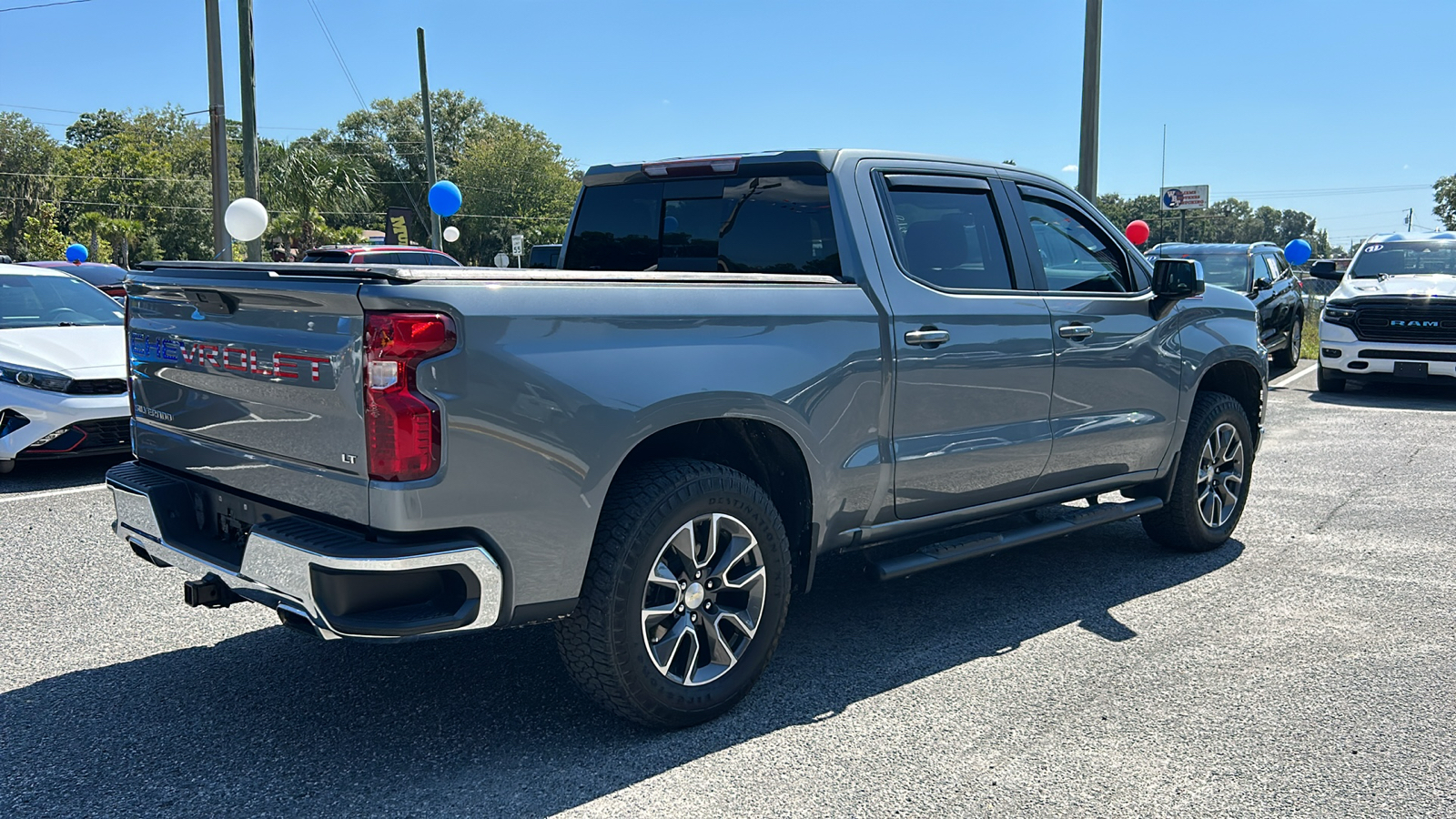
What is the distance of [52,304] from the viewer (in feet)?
28.1

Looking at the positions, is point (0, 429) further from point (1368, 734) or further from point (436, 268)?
point (1368, 734)

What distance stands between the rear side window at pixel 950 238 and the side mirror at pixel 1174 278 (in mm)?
962

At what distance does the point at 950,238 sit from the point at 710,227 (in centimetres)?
96

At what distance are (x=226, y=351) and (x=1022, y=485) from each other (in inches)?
121

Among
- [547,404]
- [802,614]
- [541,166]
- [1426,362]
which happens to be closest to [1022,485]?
[802,614]

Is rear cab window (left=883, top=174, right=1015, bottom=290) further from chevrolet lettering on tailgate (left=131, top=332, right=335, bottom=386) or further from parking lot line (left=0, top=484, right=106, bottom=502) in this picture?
parking lot line (left=0, top=484, right=106, bottom=502)

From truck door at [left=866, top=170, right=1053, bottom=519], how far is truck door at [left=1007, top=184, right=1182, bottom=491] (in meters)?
0.12

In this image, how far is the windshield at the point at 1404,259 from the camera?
13.3 meters

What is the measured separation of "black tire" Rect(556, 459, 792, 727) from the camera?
3.25m

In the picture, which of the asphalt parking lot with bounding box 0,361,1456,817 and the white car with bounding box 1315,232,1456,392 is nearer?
the asphalt parking lot with bounding box 0,361,1456,817

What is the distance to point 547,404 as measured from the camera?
3029mm

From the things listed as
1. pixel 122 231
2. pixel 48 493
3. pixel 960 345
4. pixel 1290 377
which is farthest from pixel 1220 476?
pixel 122 231

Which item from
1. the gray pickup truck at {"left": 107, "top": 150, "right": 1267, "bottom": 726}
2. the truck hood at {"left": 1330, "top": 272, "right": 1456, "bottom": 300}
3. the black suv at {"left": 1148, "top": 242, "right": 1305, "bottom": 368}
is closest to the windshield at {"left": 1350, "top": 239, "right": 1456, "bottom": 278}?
the truck hood at {"left": 1330, "top": 272, "right": 1456, "bottom": 300}

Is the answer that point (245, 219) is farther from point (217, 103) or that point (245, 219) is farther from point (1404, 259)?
point (1404, 259)
